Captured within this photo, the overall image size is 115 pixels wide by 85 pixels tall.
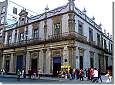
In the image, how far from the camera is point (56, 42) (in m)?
8.68

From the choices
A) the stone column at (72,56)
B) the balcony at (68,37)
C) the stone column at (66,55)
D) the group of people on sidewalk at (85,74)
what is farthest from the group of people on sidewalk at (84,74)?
the balcony at (68,37)

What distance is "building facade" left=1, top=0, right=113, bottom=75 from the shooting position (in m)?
7.36

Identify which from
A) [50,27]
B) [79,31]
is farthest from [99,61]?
[50,27]

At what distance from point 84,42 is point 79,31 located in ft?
1.65

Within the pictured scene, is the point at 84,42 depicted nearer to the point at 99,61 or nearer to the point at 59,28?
the point at 99,61

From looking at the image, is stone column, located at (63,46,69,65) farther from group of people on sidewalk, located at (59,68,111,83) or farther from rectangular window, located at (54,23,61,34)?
group of people on sidewalk, located at (59,68,111,83)

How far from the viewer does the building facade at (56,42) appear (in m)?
7.36

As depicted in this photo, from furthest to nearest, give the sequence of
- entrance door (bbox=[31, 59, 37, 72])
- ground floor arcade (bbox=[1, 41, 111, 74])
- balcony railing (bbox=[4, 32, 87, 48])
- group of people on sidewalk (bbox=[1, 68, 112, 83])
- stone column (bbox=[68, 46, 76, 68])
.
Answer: entrance door (bbox=[31, 59, 37, 72]) < stone column (bbox=[68, 46, 76, 68]) < balcony railing (bbox=[4, 32, 87, 48]) < ground floor arcade (bbox=[1, 41, 111, 74]) < group of people on sidewalk (bbox=[1, 68, 112, 83])

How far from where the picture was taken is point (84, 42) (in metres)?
7.34

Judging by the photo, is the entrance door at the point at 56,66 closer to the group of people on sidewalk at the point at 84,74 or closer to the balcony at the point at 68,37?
the group of people on sidewalk at the point at 84,74

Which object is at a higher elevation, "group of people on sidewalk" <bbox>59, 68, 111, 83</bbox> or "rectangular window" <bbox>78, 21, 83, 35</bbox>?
"rectangular window" <bbox>78, 21, 83, 35</bbox>

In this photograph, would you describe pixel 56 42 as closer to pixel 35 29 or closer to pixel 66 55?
pixel 66 55

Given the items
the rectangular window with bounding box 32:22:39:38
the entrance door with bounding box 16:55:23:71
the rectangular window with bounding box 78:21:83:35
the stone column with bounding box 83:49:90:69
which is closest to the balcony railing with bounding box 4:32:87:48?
the rectangular window with bounding box 78:21:83:35

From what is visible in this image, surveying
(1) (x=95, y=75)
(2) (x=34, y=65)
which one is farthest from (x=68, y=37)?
(2) (x=34, y=65)
